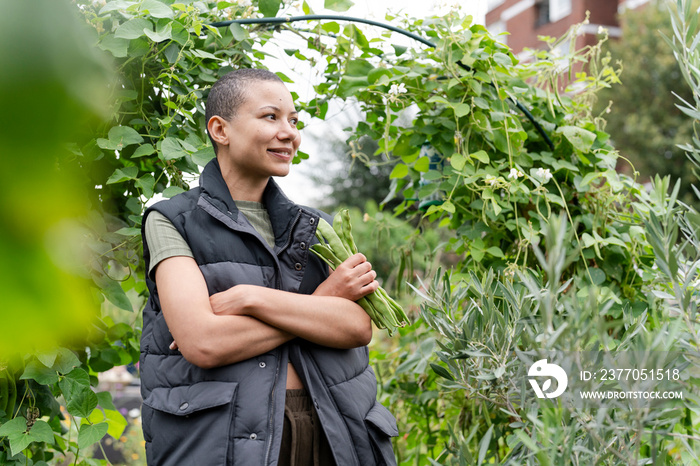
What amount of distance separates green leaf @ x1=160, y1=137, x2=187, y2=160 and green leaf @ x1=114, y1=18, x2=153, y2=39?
0.30 metres

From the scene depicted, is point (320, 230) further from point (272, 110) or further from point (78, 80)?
point (78, 80)

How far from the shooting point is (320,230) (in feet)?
5.33

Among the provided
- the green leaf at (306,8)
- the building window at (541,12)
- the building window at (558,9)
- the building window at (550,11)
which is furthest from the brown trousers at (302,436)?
the building window at (541,12)

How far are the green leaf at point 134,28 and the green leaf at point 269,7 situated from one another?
44cm

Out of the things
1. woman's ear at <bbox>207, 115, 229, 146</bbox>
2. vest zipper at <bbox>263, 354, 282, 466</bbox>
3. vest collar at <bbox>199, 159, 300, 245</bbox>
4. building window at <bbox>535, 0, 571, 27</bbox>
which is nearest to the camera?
vest zipper at <bbox>263, 354, 282, 466</bbox>

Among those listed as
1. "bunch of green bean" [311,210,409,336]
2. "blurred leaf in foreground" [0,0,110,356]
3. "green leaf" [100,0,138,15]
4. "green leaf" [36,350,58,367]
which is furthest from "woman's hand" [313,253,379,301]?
"blurred leaf in foreground" [0,0,110,356]

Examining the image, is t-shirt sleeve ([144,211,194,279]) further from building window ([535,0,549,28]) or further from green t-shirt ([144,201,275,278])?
building window ([535,0,549,28])

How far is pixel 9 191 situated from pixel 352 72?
85.9 inches

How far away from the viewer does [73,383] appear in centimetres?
181

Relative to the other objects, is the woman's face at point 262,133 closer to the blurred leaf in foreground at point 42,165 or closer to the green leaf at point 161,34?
the green leaf at point 161,34

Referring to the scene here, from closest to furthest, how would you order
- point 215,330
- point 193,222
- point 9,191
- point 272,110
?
point 9,191 < point 215,330 < point 193,222 < point 272,110

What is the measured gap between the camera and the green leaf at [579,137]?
2221 mm

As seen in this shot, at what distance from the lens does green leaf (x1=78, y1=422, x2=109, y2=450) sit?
5.90ft

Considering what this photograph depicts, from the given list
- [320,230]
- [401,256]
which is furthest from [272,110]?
[401,256]
